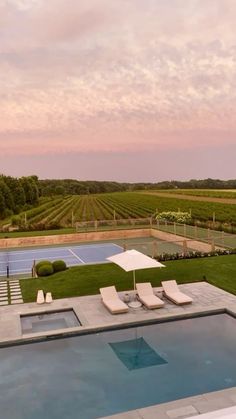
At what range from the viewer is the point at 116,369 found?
937cm

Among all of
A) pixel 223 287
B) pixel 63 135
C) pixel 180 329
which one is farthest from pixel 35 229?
pixel 180 329

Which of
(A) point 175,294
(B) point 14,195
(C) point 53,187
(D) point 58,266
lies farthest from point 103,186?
(A) point 175,294

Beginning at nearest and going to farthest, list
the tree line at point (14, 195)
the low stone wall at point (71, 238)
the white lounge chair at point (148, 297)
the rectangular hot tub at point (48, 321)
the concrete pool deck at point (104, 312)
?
the concrete pool deck at point (104, 312) → the rectangular hot tub at point (48, 321) → the white lounge chair at point (148, 297) → the low stone wall at point (71, 238) → the tree line at point (14, 195)

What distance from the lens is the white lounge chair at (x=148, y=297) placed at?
41.1 ft

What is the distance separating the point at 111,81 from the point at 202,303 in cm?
2273

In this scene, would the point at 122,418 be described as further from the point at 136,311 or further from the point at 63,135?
the point at 63,135

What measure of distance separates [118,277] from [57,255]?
477 inches

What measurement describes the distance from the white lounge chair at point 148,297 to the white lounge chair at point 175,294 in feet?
1.61

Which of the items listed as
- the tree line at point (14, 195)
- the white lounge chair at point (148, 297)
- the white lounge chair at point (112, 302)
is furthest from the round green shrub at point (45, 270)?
the tree line at point (14, 195)

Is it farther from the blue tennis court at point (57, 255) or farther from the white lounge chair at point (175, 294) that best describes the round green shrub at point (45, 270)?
the white lounge chair at point (175, 294)

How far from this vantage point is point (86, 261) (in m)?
26.2

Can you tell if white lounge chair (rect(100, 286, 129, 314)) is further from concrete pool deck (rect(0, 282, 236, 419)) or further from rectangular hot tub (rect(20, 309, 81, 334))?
rectangular hot tub (rect(20, 309, 81, 334))

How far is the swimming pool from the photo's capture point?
787 centimetres

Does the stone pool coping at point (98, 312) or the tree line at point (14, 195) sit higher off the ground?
the tree line at point (14, 195)
